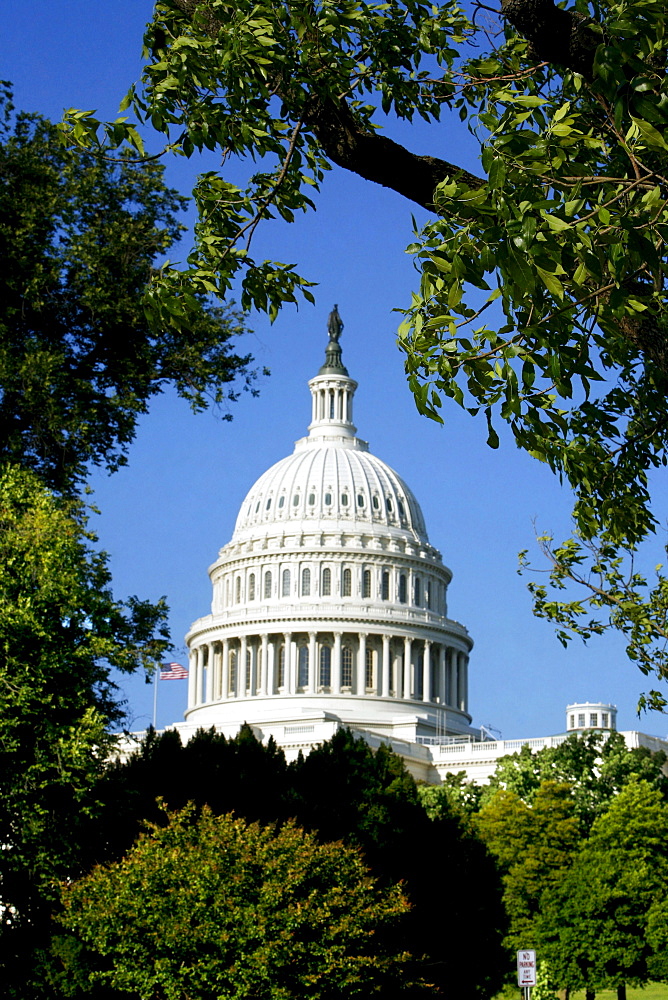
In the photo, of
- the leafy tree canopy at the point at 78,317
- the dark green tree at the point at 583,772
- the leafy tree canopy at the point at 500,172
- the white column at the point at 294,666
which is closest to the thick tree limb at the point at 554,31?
the leafy tree canopy at the point at 500,172

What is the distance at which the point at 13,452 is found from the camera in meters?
28.9

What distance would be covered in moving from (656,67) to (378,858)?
119 feet

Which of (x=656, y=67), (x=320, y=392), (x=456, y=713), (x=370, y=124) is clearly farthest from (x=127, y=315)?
(x=320, y=392)

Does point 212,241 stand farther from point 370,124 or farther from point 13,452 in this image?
point 13,452

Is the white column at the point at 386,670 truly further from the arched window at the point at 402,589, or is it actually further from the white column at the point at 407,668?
the arched window at the point at 402,589

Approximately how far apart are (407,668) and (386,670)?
2239 millimetres

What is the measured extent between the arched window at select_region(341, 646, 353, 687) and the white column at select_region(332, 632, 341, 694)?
3.19ft

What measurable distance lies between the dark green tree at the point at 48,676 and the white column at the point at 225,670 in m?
105

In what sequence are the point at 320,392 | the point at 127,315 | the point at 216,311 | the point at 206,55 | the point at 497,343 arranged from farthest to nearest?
1. the point at 320,392
2. the point at 216,311
3. the point at 127,315
4. the point at 206,55
5. the point at 497,343

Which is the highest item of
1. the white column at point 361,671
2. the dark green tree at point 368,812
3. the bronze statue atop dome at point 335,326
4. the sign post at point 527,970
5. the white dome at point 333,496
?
the bronze statue atop dome at point 335,326

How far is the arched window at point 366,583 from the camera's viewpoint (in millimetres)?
140125

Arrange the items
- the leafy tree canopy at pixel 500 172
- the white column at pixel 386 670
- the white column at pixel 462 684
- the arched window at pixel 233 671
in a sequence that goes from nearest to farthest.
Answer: the leafy tree canopy at pixel 500 172, the white column at pixel 386 670, the arched window at pixel 233 671, the white column at pixel 462 684

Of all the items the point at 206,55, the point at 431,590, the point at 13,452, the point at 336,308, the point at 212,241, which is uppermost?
the point at 336,308

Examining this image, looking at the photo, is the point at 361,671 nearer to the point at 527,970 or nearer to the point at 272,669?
the point at 272,669
